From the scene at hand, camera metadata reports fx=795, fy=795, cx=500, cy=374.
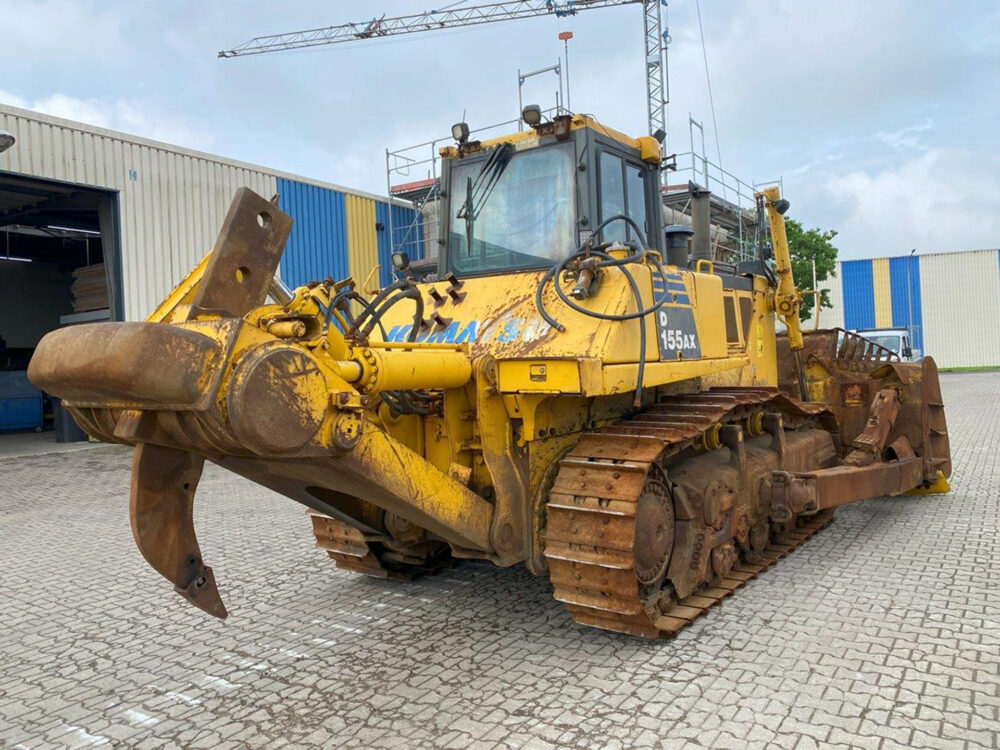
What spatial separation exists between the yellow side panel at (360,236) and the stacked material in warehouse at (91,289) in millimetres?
5237

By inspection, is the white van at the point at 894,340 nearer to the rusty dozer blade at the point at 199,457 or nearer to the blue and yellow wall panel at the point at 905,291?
the rusty dozer blade at the point at 199,457

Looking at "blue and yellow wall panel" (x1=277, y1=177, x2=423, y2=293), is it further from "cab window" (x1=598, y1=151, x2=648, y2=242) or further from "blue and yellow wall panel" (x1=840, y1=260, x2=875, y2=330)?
"blue and yellow wall panel" (x1=840, y1=260, x2=875, y2=330)

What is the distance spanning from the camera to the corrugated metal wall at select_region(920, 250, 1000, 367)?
38.6 metres

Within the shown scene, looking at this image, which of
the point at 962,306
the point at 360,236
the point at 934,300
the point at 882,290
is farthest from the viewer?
the point at 882,290

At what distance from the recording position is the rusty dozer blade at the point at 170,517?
3156mm

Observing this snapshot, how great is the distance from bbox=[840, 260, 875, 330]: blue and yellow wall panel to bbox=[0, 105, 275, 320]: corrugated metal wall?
107ft

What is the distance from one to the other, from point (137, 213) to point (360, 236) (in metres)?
5.50

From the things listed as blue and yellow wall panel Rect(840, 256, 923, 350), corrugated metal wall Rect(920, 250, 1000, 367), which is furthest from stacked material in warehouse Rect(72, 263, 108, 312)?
corrugated metal wall Rect(920, 250, 1000, 367)

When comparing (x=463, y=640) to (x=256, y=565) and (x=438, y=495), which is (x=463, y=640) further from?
(x=256, y=565)

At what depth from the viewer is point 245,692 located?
3.82m

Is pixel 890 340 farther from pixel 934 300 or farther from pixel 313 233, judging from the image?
pixel 934 300

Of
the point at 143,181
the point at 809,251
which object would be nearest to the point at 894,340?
the point at 809,251

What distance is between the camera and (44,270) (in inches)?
928

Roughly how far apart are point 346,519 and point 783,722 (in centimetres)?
245
